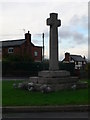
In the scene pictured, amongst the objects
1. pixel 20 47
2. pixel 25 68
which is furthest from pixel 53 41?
pixel 20 47

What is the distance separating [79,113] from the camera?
28.2ft

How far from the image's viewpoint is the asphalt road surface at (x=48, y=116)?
25.4 ft

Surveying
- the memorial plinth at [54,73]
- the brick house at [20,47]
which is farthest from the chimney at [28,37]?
the memorial plinth at [54,73]

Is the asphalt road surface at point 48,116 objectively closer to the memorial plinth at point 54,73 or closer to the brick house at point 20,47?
the memorial plinth at point 54,73

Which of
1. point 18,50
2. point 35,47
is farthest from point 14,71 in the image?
point 35,47

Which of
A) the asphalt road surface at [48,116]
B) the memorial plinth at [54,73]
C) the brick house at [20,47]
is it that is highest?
the brick house at [20,47]

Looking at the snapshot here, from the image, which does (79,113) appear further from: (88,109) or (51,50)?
(51,50)

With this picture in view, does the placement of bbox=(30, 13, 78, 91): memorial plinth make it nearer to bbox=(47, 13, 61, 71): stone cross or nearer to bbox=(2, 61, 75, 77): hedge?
bbox=(47, 13, 61, 71): stone cross

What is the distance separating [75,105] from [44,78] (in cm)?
486

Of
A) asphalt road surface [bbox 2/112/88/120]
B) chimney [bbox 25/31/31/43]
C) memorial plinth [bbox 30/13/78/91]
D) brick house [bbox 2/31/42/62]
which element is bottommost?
asphalt road surface [bbox 2/112/88/120]

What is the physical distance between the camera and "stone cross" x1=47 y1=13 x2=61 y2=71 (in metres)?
14.7

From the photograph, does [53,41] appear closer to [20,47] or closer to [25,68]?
[25,68]

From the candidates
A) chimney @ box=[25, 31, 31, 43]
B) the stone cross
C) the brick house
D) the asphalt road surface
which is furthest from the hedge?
the asphalt road surface

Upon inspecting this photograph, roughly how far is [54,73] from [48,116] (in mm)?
6106
